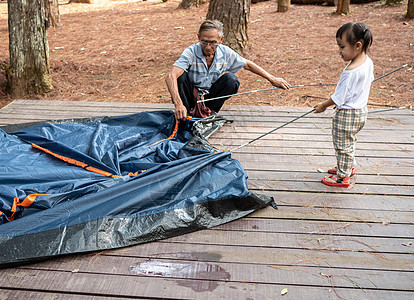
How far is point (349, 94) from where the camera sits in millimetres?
2557

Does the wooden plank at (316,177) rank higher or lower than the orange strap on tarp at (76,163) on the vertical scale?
lower

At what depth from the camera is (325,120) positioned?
407 cm

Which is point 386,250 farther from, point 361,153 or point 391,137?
point 391,137

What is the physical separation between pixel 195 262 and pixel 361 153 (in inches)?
76.7

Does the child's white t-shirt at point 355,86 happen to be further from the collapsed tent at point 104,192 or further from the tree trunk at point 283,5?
the tree trunk at point 283,5

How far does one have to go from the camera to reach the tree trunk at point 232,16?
5.87 m

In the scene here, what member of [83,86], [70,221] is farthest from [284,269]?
[83,86]

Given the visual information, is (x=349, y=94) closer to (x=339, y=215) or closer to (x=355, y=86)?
(x=355, y=86)

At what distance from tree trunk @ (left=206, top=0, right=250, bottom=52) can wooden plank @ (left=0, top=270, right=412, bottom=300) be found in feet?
15.5

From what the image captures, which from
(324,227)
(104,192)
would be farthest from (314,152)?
(104,192)

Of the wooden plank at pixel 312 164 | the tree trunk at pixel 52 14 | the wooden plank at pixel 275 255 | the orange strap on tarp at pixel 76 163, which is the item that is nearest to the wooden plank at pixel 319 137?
the wooden plank at pixel 312 164

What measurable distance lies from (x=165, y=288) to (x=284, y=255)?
2.13ft

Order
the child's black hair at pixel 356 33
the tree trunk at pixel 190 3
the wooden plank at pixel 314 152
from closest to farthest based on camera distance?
the child's black hair at pixel 356 33, the wooden plank at pixel 314 152, the tree trunk at pixel 190 3

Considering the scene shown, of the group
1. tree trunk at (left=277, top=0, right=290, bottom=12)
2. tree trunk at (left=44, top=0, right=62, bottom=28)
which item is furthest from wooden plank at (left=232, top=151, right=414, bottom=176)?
tree trunk at (left=44, top=0, right=62, bottom=28)
